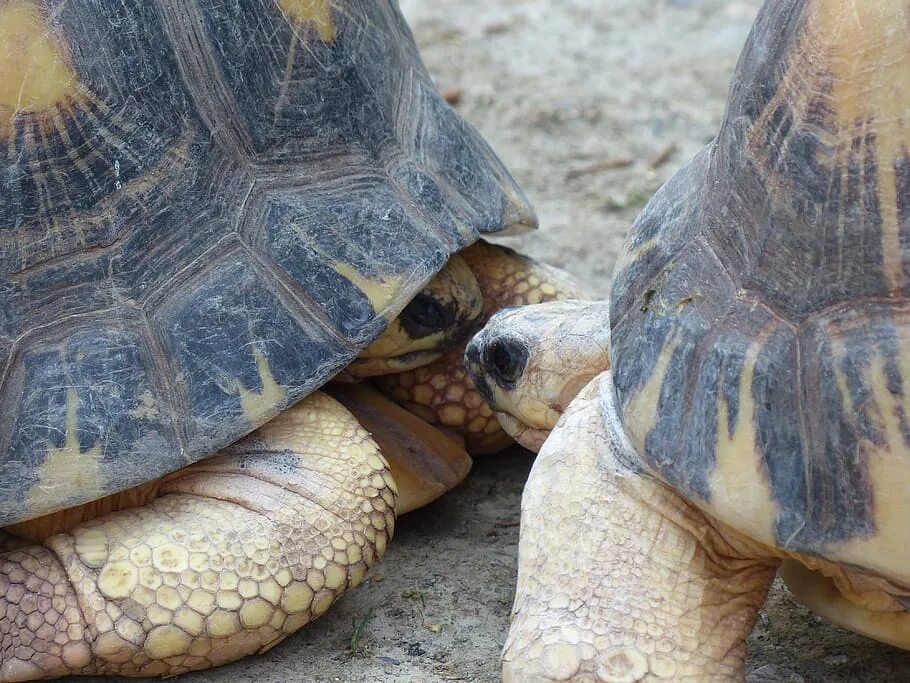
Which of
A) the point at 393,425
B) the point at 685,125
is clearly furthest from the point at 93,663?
the point at 685,125

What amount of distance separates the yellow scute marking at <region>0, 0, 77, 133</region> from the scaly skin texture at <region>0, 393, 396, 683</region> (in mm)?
711

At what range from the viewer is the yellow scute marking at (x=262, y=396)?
2.38 m

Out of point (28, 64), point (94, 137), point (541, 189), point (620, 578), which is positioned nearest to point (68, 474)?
point (94, 137)

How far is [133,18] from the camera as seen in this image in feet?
8.11

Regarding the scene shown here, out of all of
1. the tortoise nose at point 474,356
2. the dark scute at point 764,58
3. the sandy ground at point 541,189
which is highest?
the dark scute at point 764,58

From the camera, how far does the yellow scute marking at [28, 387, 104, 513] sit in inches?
89.4

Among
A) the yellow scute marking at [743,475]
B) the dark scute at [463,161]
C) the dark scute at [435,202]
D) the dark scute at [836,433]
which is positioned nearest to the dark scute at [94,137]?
the dark scute at [435,202]

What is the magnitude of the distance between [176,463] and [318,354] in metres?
0.32

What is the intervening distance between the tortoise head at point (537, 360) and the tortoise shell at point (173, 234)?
20 cm

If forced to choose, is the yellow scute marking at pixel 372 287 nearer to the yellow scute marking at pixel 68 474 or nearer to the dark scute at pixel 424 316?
the dark scute at pixel 424 316

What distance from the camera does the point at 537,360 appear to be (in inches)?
97.3

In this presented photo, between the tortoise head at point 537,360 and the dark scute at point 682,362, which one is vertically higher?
the dark scute at point 682,362

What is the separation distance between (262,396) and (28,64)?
72 cm

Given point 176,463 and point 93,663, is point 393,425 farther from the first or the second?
point 93,663
